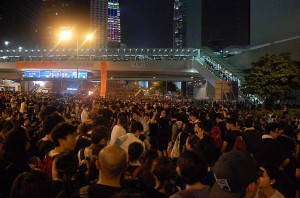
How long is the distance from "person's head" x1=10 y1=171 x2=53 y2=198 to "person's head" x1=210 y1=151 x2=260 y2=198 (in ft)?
4.09

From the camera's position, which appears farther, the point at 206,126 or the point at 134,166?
the point at 206,126

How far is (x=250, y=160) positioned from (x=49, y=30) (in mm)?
131993

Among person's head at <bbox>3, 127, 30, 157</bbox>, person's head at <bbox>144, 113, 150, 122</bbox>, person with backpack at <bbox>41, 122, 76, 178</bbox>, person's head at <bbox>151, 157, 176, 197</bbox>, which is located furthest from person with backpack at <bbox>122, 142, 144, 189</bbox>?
person's head at <bbox>144, 113, 150, 122</bbox>

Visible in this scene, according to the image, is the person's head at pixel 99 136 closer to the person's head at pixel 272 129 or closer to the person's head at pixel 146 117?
the person's head at pixel 272 129

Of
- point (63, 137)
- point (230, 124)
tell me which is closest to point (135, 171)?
point (63, 137)

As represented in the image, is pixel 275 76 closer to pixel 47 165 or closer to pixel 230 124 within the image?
pixel 230 124

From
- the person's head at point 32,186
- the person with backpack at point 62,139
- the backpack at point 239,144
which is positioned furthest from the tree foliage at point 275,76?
the person's head at point 32,186

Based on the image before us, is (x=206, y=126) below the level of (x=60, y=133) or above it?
below

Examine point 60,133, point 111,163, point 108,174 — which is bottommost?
point 108,174

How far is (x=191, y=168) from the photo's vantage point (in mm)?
3438

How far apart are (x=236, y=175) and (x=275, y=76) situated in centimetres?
2821

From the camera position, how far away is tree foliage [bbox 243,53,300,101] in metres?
29.1

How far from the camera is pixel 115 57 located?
1791 inches

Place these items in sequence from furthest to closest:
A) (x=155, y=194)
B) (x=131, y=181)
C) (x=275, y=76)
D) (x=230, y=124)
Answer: (x=275, y=76), (x=230, y=124), (x=131, y=181), (x=155, y=194)
